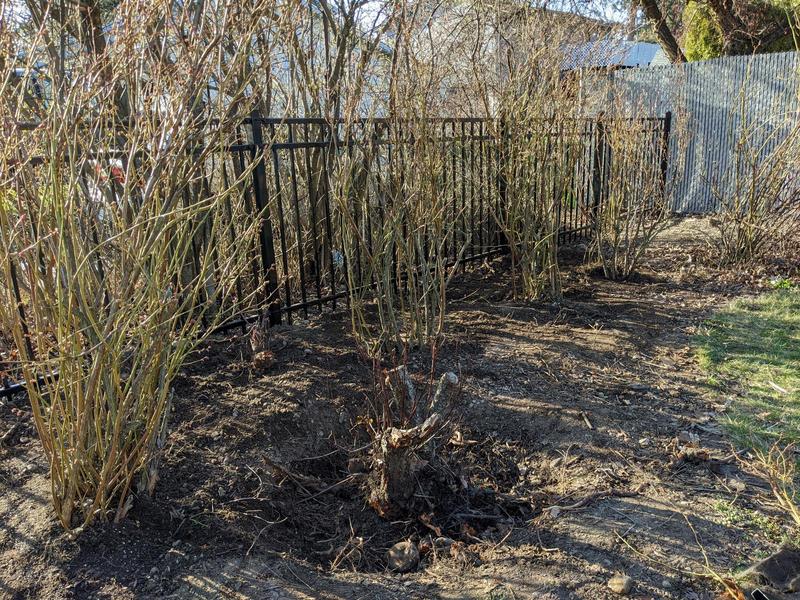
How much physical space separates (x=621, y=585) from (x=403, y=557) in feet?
2.45

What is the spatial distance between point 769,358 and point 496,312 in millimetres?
1818

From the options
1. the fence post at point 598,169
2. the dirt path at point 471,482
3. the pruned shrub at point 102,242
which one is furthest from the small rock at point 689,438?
the fence post at point 598,169

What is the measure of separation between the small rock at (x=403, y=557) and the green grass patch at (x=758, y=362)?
5.65 ft

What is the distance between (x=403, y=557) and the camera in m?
2.28

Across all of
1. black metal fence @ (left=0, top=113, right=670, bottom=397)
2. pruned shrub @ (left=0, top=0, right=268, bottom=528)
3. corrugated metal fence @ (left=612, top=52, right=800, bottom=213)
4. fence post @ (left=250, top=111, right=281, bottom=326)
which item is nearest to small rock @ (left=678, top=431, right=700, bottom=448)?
black metal fence @ (left=0, top=113, right=670, bottom=397)

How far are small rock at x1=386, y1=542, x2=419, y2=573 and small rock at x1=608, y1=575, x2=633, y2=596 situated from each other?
67 cm

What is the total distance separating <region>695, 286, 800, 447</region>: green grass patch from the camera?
314 centimetres

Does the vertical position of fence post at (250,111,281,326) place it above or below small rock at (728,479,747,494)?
above

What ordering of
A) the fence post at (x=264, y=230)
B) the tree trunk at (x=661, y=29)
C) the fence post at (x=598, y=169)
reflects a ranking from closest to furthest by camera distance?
1. the fence post at (x=264, y=230)
2. the fence post at (x=598, y=169)
3. the tree trunk at (x=661, y=29)

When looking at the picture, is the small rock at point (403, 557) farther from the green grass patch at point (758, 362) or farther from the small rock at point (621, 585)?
the green grass patch at point (758, 362)

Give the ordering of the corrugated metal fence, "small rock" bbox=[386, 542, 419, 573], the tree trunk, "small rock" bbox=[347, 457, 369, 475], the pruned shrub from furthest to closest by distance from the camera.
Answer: the tree trunk < the corrugated metal fence < "small rock" bbox=[347, 457, 369, 475] < "small rock" bbox=[386, 542, 419, 573] < the pruned shrub

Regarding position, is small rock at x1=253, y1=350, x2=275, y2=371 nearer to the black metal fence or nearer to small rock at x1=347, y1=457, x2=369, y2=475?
the black metal fence

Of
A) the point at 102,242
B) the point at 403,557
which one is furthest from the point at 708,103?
the point at 102,242

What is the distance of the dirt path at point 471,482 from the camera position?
6.89ft
